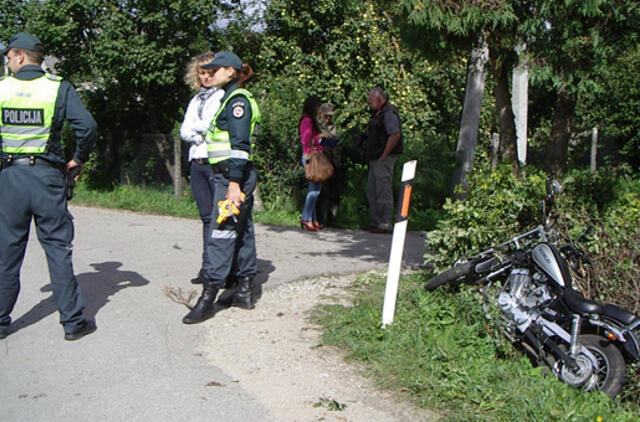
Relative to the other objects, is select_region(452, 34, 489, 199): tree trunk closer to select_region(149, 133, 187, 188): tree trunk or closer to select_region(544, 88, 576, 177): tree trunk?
select_region(544, 88, 576, 177): tree trunk

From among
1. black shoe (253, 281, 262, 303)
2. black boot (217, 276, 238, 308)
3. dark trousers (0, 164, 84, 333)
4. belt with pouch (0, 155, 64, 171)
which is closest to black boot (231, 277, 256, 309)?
black boot (217, 276, 238, 308)

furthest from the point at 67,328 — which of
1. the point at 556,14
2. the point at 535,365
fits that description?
the point at 556,14

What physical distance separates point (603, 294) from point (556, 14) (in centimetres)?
204

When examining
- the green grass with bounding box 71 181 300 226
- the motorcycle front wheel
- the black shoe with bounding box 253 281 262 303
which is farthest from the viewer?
the green grass with bounding box 71 181 300 226

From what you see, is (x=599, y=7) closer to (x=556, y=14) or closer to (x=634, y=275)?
(x=556, y=14)

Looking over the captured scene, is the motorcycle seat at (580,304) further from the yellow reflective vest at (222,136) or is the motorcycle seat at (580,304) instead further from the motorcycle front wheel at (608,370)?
the yellow reflective vest at (222,136)

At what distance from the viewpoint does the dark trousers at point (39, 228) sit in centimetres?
509

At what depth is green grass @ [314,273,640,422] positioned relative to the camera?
13.3ft

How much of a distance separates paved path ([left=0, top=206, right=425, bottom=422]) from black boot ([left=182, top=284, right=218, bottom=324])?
74 mm

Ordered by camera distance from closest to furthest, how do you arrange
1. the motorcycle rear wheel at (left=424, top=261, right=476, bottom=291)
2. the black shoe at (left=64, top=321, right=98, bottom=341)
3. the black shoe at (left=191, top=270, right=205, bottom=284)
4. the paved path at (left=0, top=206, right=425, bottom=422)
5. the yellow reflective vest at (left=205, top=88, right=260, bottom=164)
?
the paved path at (left=0, top=206, right=425, bottom=422)
the black shoe at (left=64, top=321, right=98, bottom=341)
the motorcycle rear wheel at (left=424, top=261, right=476, bottom=291)
the yellow reflective vest at (left=205, top=88, right=260, bottom=164)
the black shoe at (left=191, top=270, right=205, bottom=284)

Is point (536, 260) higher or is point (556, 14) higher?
point (556, 14)

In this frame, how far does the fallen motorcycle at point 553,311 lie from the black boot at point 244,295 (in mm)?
1663

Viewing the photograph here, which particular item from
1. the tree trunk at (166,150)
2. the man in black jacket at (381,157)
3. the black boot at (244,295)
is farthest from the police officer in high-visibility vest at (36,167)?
the tree trunk at (166,150)

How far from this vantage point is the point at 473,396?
4152mm
